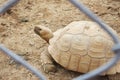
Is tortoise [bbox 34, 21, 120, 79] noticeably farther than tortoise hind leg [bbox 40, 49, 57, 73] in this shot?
No

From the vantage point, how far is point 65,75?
90.1 inches

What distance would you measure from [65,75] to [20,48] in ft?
1.65

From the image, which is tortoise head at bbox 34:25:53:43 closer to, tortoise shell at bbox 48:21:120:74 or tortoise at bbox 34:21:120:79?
tortoise at bbox 34:21:120:79

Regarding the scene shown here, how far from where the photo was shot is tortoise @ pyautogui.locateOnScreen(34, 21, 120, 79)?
212 cm

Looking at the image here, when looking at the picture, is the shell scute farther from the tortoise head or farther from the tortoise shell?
the tortoise head

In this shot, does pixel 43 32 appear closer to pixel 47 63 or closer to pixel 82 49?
pixel 47 63

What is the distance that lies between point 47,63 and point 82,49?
0.31m

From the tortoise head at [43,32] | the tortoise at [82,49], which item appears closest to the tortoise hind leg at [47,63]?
the tortoise at [82,49]

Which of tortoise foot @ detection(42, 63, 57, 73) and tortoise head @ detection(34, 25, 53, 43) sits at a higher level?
tortoise head @ detection(34, 25, 53, 43)

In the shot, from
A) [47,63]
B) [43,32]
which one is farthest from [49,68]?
[43,32]

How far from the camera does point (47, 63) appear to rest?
2.28 metres

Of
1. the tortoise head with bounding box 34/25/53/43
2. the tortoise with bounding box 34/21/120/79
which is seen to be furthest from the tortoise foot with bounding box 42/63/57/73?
the tortoise head with bounding box 34/25/53/43

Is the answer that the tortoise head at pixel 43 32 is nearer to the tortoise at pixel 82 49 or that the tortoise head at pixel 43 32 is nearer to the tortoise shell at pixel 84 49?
the tortoise at pixel 82 49

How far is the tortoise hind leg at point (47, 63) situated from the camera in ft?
7.45
